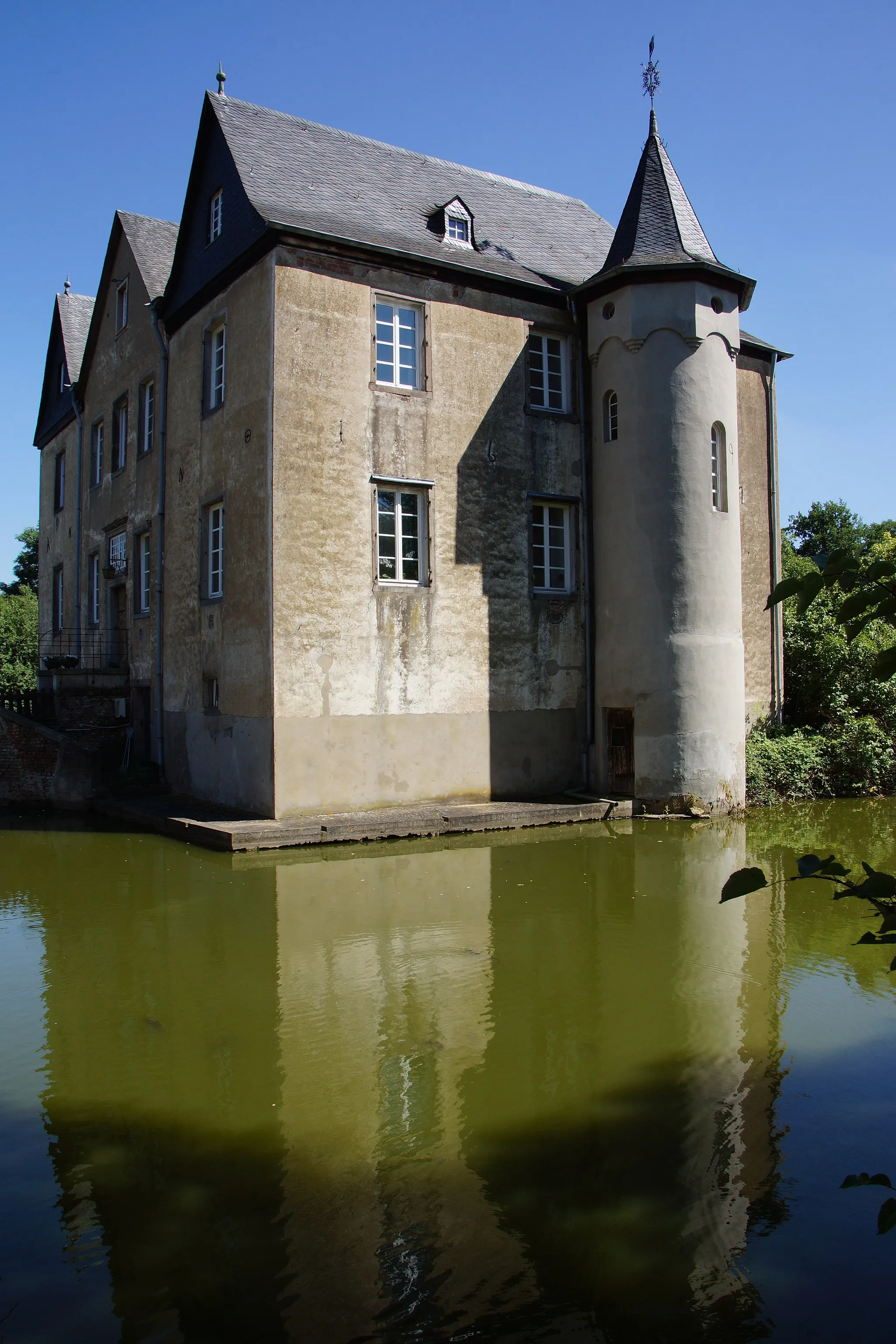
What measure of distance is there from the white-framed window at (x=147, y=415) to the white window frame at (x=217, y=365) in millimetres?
3209

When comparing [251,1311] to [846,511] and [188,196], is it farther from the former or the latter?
[846,511]

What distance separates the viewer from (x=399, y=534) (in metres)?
15.2

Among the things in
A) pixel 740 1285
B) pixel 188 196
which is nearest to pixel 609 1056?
pixel 740 1285

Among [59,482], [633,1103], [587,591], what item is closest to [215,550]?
[587,591]

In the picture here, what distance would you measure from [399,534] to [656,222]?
22.1 ft

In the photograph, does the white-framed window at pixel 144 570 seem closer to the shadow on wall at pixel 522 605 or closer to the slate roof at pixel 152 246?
the slate roof at pixel 152 246

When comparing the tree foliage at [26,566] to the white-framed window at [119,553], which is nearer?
the white-framed window at [119,553]

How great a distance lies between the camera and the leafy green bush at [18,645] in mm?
36188

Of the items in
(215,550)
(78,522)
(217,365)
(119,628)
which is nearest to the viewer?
(215,550)

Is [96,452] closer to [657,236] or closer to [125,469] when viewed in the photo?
[125,469]

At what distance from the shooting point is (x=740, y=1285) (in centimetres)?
353

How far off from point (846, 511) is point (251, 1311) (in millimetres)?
48588

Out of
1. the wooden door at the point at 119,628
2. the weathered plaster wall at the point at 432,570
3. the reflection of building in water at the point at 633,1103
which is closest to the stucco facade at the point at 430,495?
the weathered plaster wall at the point at 432,570

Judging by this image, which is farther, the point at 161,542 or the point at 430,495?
the point at 161,542
